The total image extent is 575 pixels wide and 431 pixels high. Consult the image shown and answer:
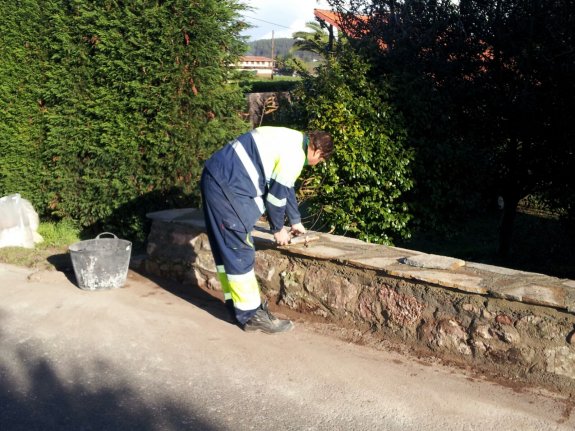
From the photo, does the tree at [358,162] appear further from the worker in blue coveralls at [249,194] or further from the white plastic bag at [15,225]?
the white plastic bag at [15,225]

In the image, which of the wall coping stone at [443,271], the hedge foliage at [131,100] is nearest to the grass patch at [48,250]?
the hedge foliage at [131,100]

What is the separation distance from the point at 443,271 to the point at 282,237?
49.1 inches

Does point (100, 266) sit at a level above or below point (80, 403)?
above

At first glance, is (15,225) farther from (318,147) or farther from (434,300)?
(434,300)

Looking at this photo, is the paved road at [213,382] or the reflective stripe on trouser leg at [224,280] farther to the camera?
the reflective stripe on trouser leg at [224,280]

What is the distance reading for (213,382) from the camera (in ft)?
14.1

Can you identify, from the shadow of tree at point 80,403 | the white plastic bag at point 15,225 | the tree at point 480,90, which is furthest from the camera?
the white plastic bag at point 15,225

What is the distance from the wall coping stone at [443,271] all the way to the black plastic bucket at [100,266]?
0.87 metres

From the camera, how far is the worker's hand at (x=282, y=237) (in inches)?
198

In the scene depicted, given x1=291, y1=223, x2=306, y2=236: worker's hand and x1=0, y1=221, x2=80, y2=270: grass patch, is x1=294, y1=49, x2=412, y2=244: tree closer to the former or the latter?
x1=291, y1=223, x2=306, y2=236: worker's hand

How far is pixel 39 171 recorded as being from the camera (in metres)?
8.02

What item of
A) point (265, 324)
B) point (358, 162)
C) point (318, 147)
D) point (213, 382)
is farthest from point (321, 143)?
point (213, 382)

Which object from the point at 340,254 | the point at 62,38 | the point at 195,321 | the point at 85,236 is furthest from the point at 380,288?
the point at 62,38

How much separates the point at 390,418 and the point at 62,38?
5757mm
